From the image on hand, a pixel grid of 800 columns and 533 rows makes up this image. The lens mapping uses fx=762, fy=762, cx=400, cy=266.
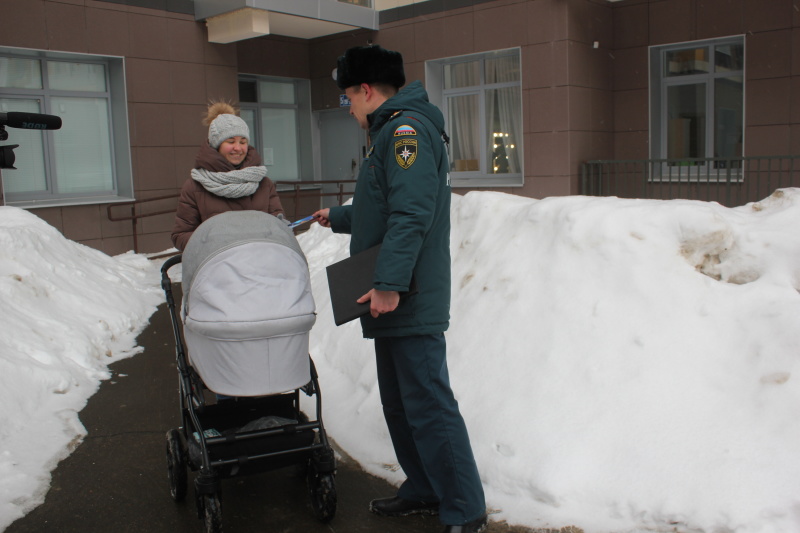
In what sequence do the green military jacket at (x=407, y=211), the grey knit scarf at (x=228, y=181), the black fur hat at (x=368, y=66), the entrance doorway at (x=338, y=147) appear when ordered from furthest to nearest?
the entrance doorway at (x=338, y=147) < the grey knit scarf at (x=228, y=181) < the black fur hat at (x=368, y=66) < the green military jacket at (x=407, y=211)

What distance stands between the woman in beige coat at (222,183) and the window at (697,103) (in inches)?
364

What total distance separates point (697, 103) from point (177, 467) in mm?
12036

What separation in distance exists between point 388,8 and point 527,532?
43.5ft

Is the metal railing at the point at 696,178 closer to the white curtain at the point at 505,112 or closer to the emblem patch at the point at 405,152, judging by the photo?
the white curtain at the point at 505,112

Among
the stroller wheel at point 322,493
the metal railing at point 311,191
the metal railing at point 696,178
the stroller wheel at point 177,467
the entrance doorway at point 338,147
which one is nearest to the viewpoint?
the stroller wheel at point 322,493

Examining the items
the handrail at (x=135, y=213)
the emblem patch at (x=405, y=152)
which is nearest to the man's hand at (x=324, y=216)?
the emblem patch at (x=405, y=152)

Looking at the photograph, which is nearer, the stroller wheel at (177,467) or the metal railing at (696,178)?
the stroller wheel at (177,467)

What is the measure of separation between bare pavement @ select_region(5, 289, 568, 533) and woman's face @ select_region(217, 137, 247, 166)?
5.50ft

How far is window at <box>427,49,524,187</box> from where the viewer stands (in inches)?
559

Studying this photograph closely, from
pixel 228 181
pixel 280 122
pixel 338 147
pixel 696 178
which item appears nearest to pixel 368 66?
pixel 228 181

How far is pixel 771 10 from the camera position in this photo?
11.7m

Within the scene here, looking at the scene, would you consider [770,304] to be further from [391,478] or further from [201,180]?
[201,180]

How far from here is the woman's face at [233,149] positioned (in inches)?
177

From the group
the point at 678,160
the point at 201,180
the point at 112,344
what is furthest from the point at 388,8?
the point at 201,180
